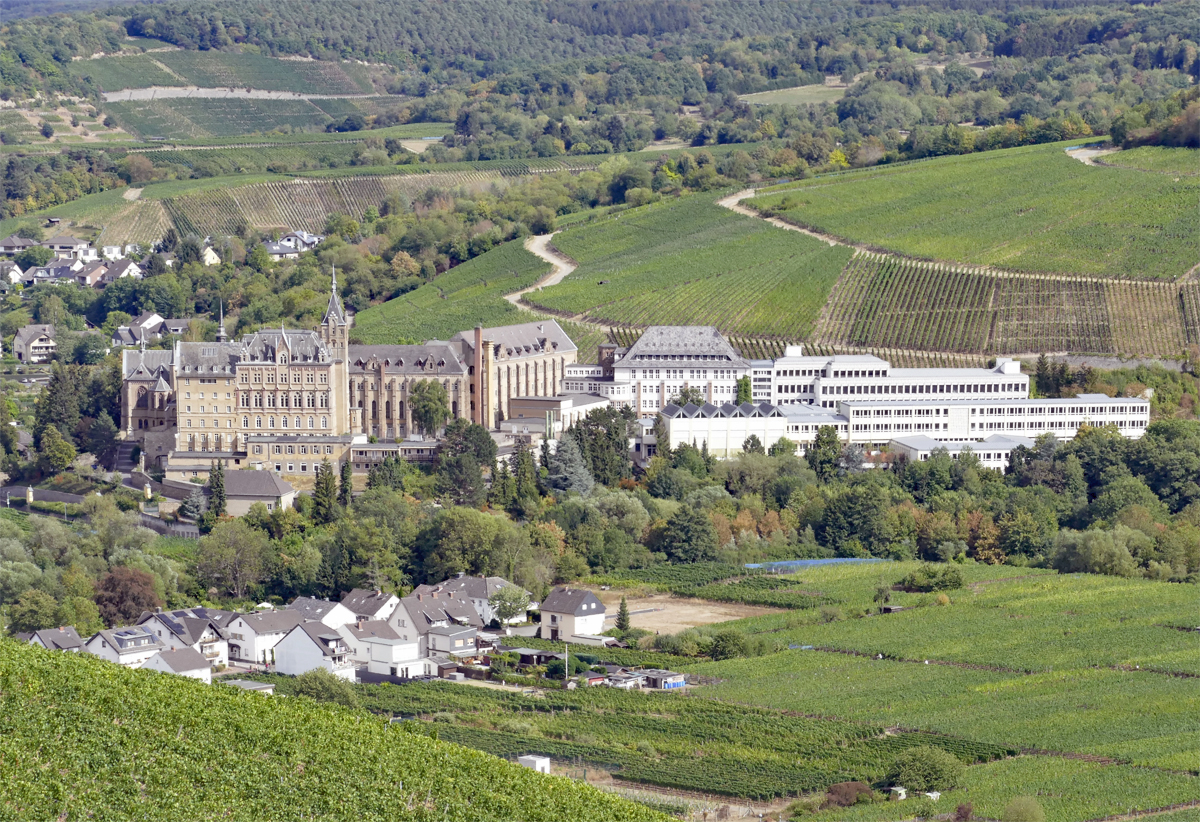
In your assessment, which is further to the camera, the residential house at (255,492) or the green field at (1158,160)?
the green field at (1158,160)

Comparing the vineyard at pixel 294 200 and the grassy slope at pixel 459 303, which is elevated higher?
the vineyard at pixel 294 200

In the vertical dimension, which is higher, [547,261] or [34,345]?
[547,261]

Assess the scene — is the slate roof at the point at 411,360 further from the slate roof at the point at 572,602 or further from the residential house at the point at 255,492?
the slate roof at the point at 572,602

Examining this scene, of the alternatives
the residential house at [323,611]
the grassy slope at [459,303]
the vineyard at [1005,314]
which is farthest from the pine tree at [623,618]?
the vineyard at [1005,314]

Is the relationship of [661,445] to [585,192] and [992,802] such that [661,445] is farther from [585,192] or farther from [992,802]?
[585,192]

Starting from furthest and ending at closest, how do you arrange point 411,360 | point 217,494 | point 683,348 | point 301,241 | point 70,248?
point 301,241, point 70,248, point 683,348, point 411,360, point 217,494

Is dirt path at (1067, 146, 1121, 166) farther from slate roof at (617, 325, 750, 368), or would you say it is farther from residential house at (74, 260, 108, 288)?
residential house at (74, 260, 108, 288)

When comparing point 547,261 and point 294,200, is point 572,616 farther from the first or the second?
point 294,200

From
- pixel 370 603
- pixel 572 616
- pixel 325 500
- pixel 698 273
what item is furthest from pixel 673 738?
pixel 698 273

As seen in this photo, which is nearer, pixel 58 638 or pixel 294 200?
pixel 58 638
